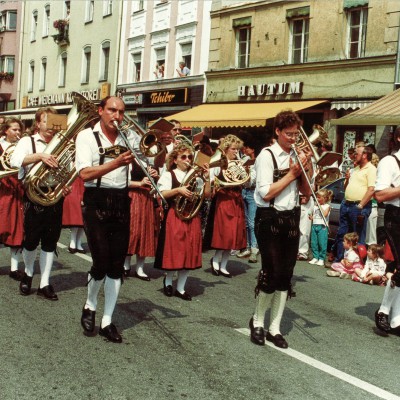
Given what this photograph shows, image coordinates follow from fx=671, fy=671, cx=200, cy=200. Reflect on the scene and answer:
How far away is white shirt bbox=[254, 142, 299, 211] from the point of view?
18.4ft

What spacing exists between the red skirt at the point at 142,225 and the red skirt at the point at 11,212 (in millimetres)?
1398

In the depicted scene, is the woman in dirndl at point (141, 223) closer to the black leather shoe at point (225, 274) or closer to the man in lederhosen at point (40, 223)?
the black leather shoe at point (225, 274)

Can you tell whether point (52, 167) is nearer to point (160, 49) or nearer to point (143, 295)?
point (143, 295)

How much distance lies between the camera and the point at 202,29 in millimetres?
25062

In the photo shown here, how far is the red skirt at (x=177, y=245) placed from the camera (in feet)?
25.0

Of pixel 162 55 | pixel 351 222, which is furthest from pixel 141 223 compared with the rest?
pixel 162 55

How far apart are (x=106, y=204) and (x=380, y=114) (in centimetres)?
1118

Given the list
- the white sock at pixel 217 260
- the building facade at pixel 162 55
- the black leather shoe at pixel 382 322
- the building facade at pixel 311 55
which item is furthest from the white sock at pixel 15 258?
the building facade at pixel 162 55

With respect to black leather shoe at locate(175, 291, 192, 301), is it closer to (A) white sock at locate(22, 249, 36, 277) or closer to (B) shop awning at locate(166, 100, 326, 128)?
(A) white sock at locate(22, 249, 36, 277)

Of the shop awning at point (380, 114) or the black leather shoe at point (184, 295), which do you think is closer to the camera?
the black leather shoe at point (184, 295)

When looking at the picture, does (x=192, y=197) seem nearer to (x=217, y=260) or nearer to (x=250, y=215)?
(x=217, y=260)

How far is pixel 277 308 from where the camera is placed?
19.0ft

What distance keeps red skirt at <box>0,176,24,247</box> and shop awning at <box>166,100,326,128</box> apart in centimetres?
1173

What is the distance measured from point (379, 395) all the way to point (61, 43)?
35.0 m
